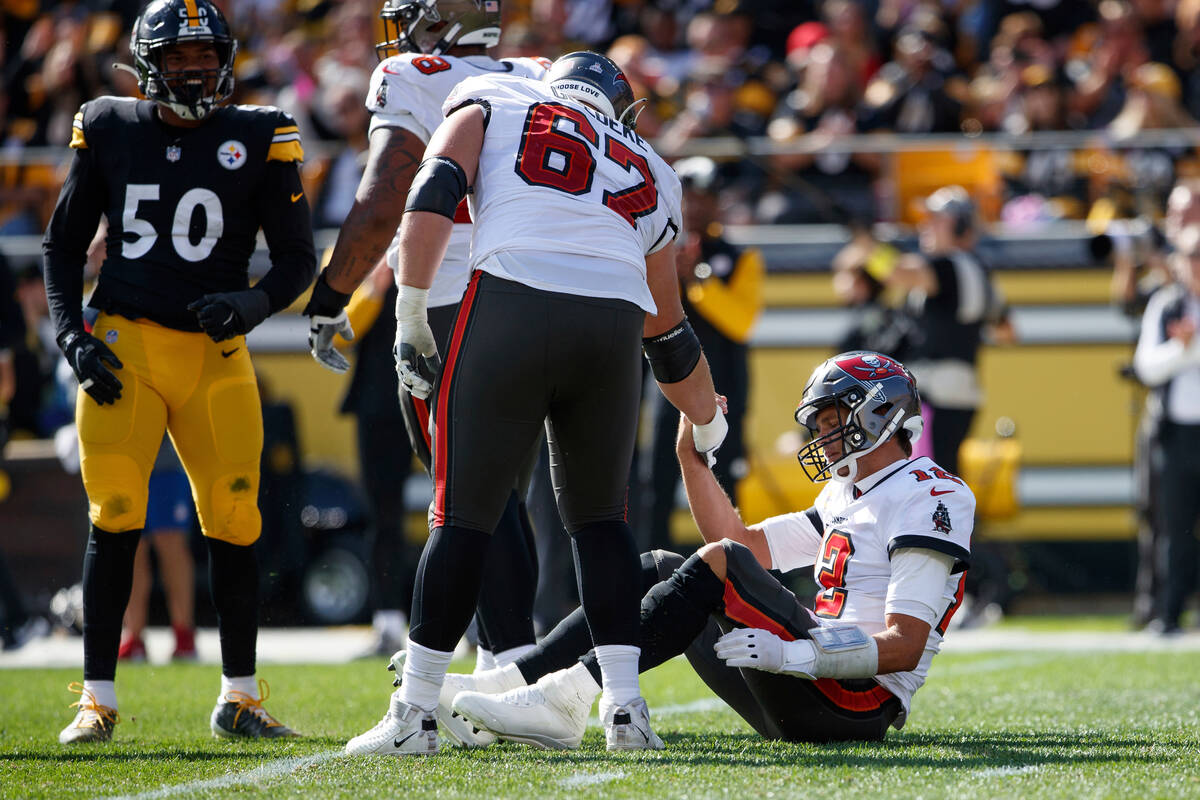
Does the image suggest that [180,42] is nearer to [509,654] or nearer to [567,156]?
[567,156]

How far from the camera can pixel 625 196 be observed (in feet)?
13.1

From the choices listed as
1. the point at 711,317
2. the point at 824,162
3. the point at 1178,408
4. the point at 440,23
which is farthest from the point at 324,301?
the point at 824,162

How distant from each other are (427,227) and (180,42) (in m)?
1.39

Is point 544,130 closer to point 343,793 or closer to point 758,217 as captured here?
point 343,793

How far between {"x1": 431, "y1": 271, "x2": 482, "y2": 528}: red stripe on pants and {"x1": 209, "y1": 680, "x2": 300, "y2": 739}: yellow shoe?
45.1 inches

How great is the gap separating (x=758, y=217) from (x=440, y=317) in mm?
6405

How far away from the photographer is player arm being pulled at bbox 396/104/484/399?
3.79 metres

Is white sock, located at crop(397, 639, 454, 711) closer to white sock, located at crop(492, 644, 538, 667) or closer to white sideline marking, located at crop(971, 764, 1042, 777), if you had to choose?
white sock, located at crop(492, 644, 538, 667)

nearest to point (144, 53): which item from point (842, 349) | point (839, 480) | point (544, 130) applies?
point (544, 130)

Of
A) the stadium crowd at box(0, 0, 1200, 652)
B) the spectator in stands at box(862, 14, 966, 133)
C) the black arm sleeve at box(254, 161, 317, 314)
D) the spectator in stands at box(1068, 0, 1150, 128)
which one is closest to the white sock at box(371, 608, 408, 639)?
the stadium crowd at box(0, 0, 1200, 652)

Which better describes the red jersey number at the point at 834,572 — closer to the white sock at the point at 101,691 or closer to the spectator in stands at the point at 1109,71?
the white sock at the point at 101,691

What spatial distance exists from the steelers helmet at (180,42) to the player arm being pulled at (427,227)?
1.13 m

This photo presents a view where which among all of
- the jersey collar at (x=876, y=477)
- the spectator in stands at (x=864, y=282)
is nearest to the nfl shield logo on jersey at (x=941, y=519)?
the jersey collar at (x=876, y=477)

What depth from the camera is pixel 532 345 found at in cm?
377
